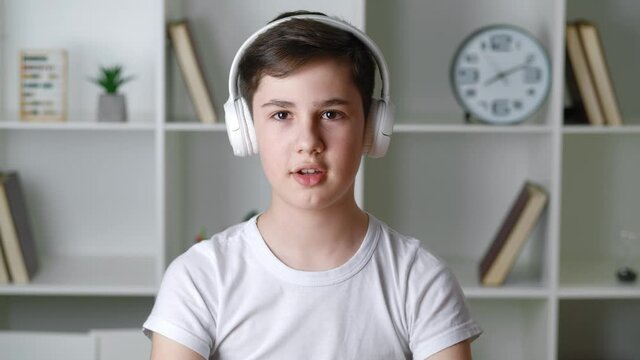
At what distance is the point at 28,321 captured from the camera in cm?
303

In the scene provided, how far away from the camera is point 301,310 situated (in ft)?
4.18

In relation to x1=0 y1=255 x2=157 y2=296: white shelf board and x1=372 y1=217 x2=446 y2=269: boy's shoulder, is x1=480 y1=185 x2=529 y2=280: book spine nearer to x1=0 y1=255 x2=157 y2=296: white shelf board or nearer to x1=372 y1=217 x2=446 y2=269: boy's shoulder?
x1=0 y1=255 x2=157 y2=296: white shelf board

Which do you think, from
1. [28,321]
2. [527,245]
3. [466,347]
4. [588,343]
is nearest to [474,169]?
[527,245]

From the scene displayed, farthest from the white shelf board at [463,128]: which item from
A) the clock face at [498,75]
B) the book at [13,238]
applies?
the book at [13,238]

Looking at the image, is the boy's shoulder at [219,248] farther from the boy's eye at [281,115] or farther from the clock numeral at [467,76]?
the clock numeral at [467,76]

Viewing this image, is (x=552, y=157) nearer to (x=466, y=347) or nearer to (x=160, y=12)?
(x=160, y=12)

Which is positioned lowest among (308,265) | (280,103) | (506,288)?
(506,288)

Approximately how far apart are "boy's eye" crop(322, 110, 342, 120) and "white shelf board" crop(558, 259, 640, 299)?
5.19ft

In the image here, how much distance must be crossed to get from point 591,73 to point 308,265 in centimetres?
158

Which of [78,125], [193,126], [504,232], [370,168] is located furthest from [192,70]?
[504,232]

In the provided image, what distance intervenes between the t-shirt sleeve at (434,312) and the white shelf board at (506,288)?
1341 millimetres

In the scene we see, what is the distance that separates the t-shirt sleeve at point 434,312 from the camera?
128 centimetres

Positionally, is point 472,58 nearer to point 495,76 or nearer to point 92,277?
point 495,76

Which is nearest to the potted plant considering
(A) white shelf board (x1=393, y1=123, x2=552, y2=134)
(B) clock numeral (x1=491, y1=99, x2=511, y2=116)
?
(A) white shelf board (x1=393, y1=123, x2=552, y2=134)
